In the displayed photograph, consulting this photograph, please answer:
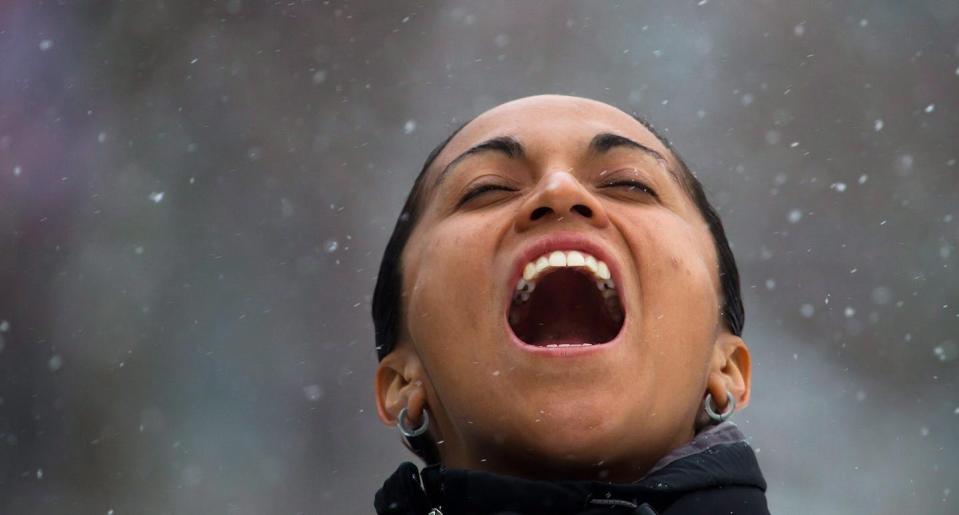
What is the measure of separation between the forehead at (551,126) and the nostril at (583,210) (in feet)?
0.65

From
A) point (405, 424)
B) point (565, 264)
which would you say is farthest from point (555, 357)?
point (405, 424)

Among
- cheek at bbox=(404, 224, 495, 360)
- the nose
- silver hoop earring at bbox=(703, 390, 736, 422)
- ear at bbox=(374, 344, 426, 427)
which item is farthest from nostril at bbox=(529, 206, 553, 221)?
silver hoop earring at bbox=(703, 390, 736, 422)

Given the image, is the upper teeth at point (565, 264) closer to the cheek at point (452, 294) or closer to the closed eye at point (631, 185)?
the cheek at point (452, 294)

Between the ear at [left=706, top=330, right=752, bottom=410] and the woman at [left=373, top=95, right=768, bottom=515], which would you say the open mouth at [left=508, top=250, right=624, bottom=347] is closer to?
the woman at [left=373, top=95, right=768, bottom=515]

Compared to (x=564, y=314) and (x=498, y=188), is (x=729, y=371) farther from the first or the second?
(x=498, y=188)

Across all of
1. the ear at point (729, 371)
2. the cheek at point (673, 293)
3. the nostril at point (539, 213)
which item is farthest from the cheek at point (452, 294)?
the ear at point (729, 371)

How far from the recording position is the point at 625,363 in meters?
2.38

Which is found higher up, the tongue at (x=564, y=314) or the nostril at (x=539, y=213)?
the nostril at (x=539, y=213)

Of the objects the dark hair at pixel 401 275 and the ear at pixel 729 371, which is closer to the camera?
the ear at pixel 729 371

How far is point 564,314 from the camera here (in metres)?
2.89

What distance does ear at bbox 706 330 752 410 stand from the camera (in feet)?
8.76

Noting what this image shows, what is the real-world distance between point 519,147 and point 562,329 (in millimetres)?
442

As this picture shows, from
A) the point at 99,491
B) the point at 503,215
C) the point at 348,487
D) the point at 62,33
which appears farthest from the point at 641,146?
the point at 62,33

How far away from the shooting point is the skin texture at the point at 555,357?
236cm
